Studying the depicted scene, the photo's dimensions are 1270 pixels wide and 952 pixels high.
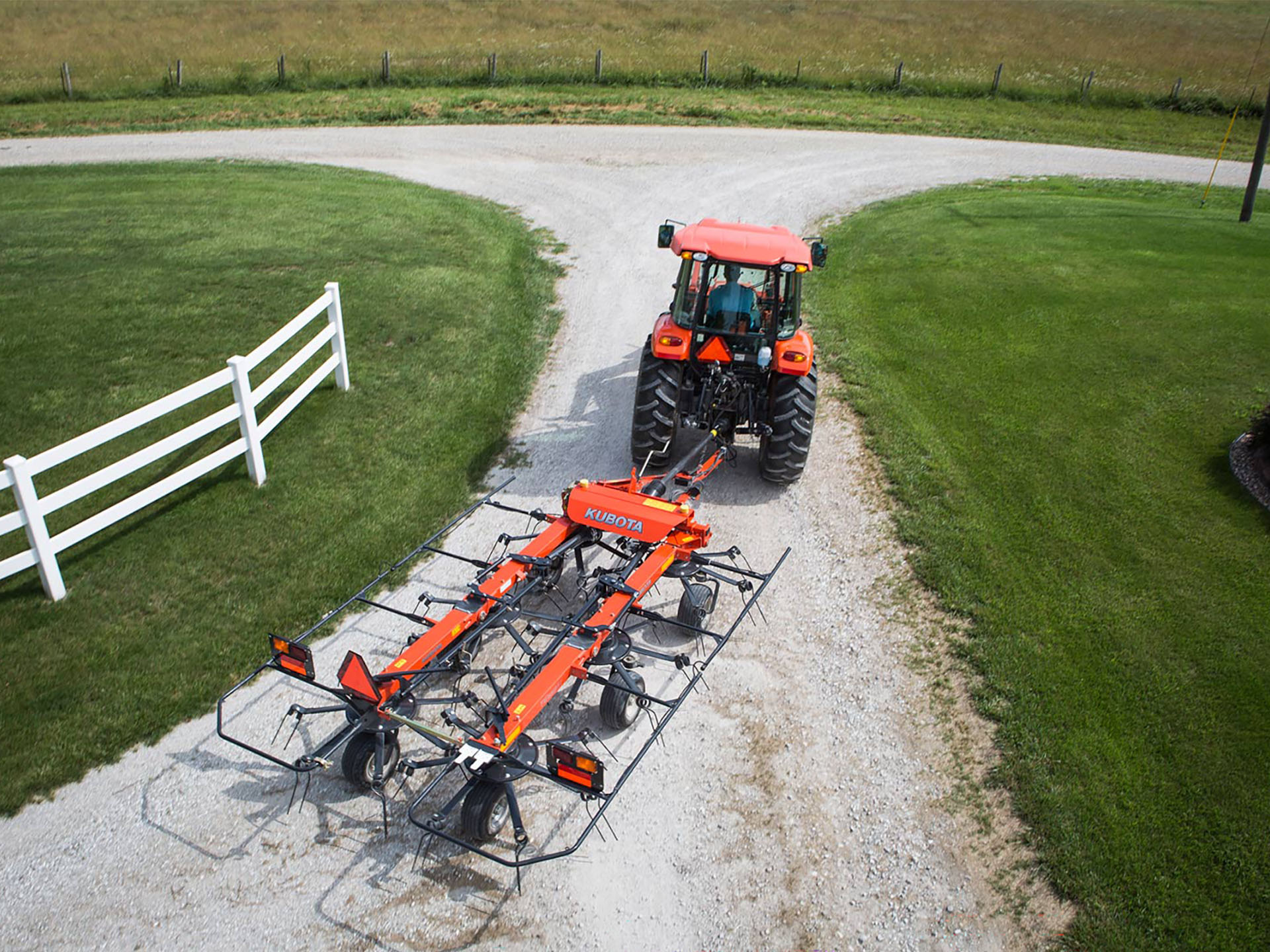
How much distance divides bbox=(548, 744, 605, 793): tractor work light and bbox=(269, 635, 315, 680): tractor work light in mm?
1883

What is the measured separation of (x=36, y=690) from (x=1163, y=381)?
13.3 m

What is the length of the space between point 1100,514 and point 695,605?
16.0 feet

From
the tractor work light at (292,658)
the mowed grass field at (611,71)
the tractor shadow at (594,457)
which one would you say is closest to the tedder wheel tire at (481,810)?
the tractor work light at (292,658)

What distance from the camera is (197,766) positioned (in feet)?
22.0

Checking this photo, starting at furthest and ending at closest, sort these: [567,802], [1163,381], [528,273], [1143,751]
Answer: [528,273] → [1163,381] → [1143,751] → [567,802]

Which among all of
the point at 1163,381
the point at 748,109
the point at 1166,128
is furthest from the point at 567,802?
the point at 1166,128

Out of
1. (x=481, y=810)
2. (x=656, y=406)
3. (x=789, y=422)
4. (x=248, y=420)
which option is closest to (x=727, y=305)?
(x=656, y=406)

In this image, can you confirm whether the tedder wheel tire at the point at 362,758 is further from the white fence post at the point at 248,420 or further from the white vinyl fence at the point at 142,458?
the white fence post at the point at 248,420

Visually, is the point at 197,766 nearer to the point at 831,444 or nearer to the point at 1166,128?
the point at 831,444

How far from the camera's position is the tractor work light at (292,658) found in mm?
6406

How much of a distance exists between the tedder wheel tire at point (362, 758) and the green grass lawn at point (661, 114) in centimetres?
2341

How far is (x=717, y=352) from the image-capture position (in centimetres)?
1007

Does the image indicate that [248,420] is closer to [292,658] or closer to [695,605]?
[292,658]

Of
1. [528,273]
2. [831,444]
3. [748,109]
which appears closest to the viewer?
[831,444]
